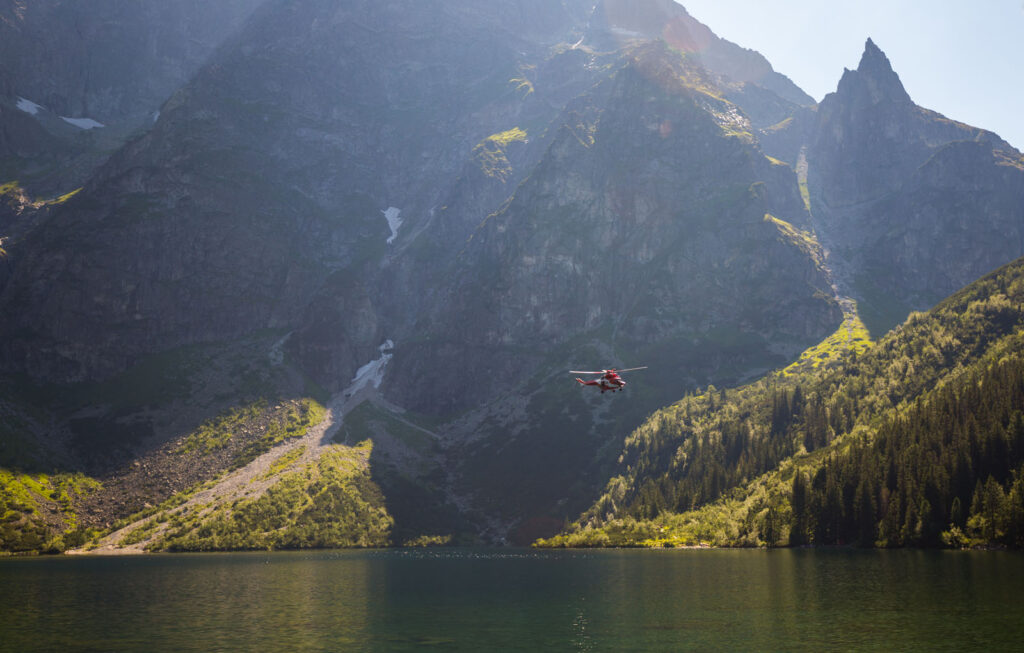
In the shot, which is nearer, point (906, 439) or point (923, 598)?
point (923, 598)

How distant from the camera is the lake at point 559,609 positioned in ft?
204

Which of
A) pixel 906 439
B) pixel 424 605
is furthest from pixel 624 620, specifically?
Result: pixel 906 439

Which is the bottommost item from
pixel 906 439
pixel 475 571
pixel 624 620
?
pixel 475 571

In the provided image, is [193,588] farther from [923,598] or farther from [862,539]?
[862,539]

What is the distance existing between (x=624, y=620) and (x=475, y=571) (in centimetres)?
7862

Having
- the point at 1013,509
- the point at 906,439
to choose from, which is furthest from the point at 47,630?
the point at 906,439

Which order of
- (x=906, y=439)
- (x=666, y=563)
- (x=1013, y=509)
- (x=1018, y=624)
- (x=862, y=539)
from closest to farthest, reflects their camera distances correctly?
(x=1018, y=624) < (x=1013, y=509) < (x=666, y=563) < (x=862, y=539) < (x=906, y=439)

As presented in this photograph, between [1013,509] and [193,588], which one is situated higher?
[1013,509]

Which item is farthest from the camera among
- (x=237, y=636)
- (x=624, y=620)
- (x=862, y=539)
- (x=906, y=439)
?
(x=906, y=439)

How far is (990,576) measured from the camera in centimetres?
8988

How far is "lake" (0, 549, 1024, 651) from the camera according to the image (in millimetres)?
62219

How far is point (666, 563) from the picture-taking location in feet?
480

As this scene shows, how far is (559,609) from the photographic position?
84750mm

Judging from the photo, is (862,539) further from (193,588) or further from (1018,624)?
(193,588)
